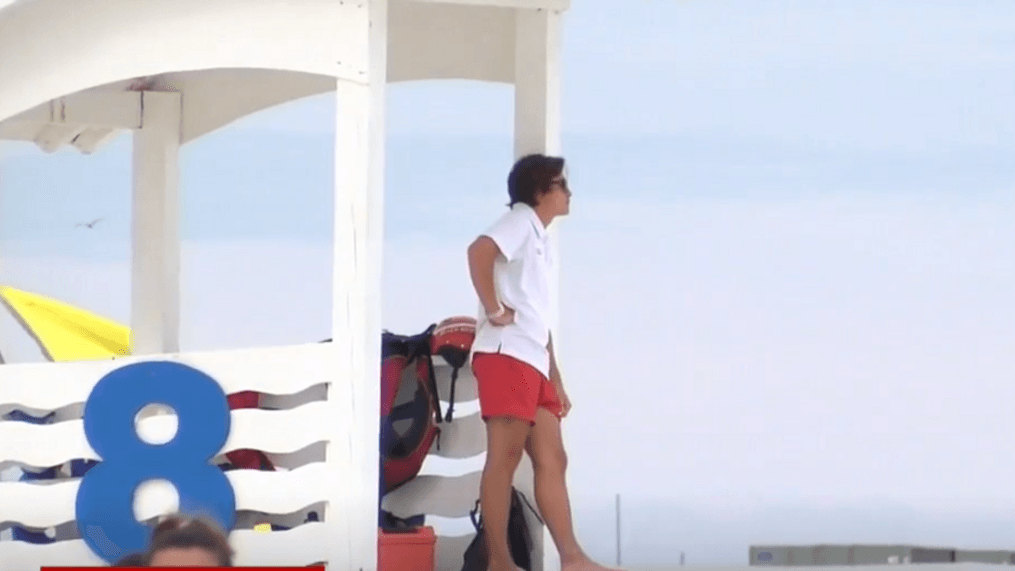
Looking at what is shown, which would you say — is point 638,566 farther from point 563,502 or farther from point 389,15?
point 389,15

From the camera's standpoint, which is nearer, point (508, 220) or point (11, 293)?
point (508, 220)

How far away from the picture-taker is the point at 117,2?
8891 mm

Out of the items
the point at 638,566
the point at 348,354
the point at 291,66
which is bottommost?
the point at 638,566

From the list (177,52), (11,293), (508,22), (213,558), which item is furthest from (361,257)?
(11,293)

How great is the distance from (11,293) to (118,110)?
2.19 metres

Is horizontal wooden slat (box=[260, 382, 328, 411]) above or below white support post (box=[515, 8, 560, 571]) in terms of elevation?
below

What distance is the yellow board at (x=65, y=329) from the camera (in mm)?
12977

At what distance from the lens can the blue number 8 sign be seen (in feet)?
28.6

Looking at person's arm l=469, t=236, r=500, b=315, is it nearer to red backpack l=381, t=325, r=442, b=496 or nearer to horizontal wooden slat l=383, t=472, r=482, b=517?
red backpack l=381, t=325, r=442, b=496

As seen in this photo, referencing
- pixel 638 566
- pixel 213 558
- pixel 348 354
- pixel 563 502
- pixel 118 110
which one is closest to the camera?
pixel 213 558

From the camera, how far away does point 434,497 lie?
10.3 meters

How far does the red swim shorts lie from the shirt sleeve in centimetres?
42

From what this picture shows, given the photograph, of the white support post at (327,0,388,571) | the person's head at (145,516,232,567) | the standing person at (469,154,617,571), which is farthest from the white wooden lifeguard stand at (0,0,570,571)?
the person's head at (145,516,232,567)

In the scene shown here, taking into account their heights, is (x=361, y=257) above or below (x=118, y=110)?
below
